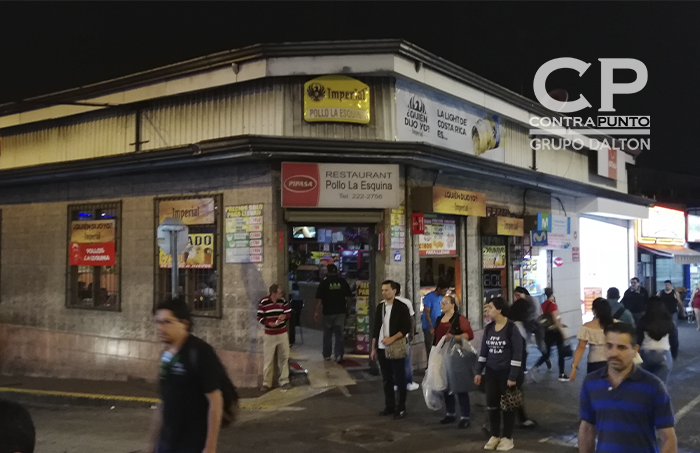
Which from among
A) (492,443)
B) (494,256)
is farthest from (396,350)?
(494,256)

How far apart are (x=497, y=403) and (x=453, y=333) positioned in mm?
1175

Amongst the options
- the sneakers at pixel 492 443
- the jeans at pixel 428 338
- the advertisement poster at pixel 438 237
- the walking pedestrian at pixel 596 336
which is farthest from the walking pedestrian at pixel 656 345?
the advertisement poster at pixel 438 237

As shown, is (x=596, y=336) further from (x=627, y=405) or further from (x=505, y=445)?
(x=627, y=405)

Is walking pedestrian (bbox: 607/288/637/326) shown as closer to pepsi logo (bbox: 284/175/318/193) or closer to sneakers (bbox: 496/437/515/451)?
sneakers (bbox: 496/437/515/451)

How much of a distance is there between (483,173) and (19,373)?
12253 mm

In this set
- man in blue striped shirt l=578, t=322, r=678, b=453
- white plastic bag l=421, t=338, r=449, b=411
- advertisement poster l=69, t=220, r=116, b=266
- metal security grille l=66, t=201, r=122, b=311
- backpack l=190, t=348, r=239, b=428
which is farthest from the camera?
advertisement poster l=69, t=220, r=116, b=266

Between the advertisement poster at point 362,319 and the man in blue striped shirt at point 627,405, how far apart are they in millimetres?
8609

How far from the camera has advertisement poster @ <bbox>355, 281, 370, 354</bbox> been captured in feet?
40.7

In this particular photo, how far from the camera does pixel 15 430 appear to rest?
244 centimetres

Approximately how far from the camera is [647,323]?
7.92 m

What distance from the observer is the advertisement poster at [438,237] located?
1285cm

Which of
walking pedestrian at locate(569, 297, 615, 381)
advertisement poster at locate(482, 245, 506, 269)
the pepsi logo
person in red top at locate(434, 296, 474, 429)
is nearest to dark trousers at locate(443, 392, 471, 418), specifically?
person in red top at locate(434, 296, 474, 429)

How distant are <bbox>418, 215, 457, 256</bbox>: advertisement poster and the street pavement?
3.07 metres

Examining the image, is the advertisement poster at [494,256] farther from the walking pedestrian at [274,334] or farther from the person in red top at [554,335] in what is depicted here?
the walking pedestrian at [274,334]
